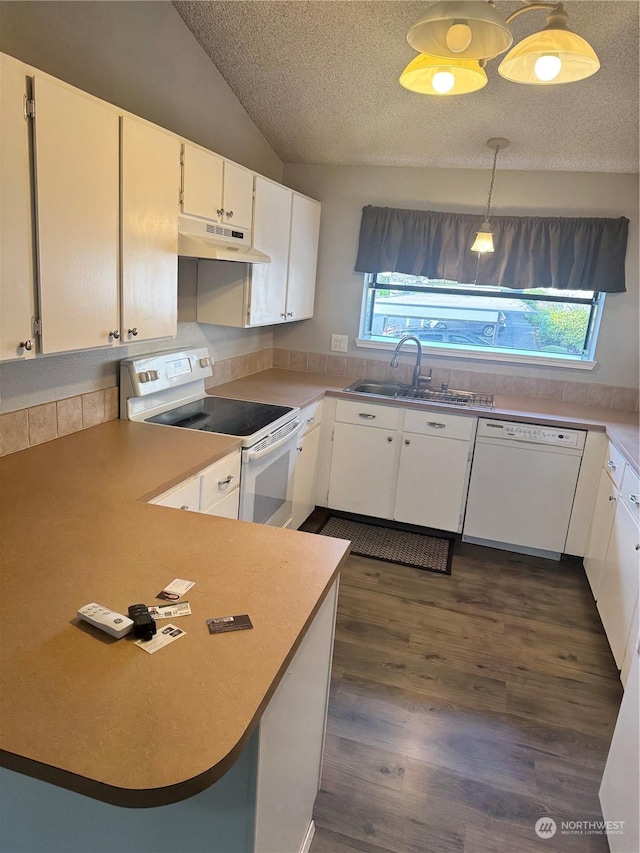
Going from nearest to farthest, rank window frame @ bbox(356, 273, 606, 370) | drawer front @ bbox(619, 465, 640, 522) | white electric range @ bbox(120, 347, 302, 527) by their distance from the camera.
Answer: drawer front @ bbox(619, 465, 640, 522), white electric range @ bbox(120, 347, 302, 527), window frame @ bbox(356, 273, 606, 370)

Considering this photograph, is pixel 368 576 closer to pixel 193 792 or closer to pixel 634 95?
pixel 193 792

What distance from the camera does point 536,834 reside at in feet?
5.73

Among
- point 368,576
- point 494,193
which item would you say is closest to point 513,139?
point 494,193

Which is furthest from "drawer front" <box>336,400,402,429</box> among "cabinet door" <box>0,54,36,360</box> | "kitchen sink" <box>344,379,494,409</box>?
"cabinet door" <box>0,54,36,360</box>

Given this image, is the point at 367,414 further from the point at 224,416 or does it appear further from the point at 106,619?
the point at 106,619

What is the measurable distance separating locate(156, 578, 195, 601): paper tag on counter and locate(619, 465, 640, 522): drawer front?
6.41 ft

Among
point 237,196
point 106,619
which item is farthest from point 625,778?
Result: point 237,196

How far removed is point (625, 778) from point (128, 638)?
57.0 inches

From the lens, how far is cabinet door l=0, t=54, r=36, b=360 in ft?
4.87

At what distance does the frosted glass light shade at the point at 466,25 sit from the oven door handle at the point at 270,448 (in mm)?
1593

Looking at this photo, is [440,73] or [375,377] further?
[375,377]

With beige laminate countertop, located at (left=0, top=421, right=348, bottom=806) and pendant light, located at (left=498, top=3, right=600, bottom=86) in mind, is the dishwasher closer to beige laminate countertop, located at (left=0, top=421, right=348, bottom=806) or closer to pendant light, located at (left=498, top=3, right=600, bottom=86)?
pendant light, located at (left=498, top=3, right=600, bottom=86)

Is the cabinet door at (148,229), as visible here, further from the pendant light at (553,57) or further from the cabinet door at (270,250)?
the pendant light at (553,57)

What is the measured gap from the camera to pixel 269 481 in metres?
2.86
